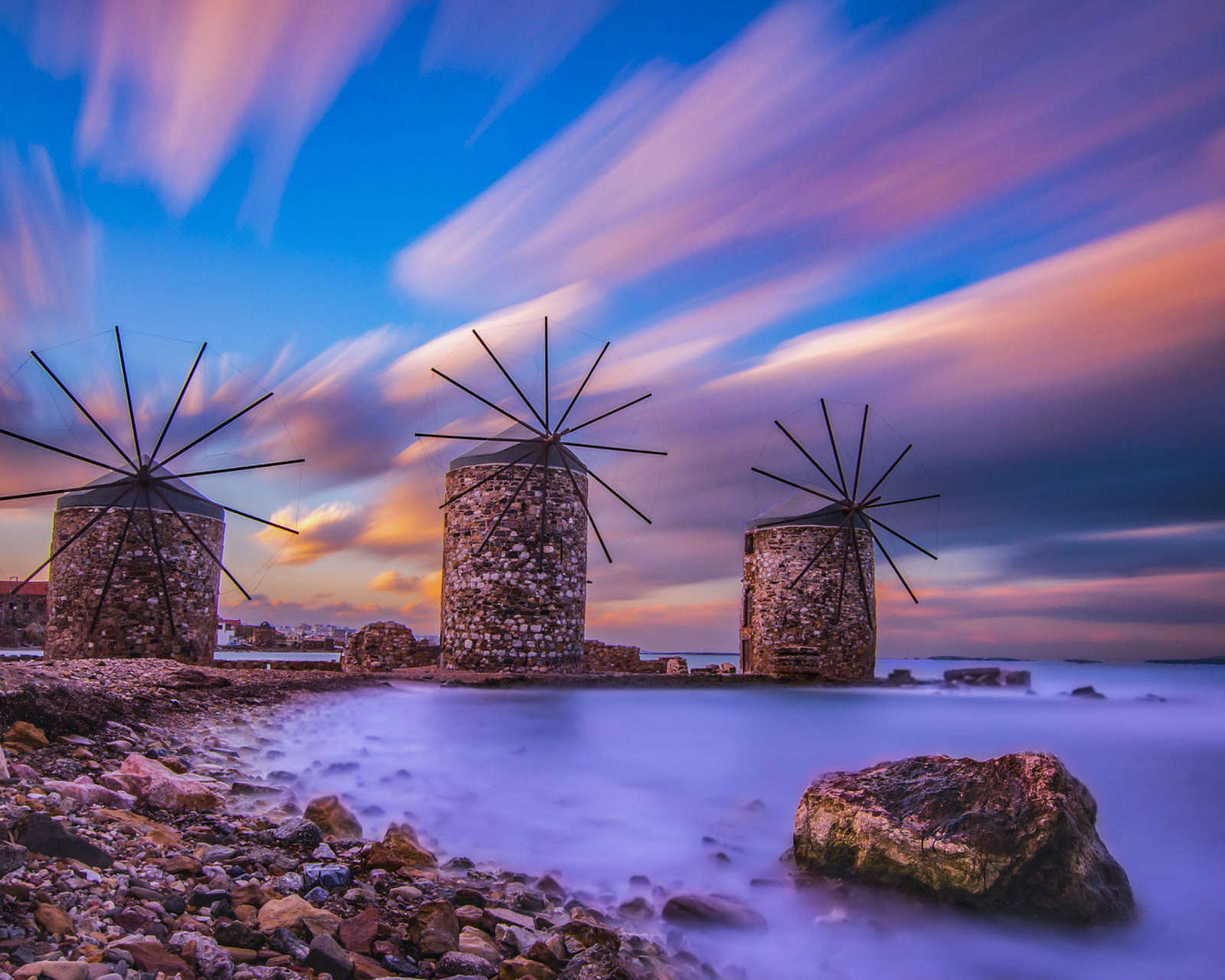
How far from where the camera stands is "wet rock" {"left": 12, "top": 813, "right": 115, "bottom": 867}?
110 inches

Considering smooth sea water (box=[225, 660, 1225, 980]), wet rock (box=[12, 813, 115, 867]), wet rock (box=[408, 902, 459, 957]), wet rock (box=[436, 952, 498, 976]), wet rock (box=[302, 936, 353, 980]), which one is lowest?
smooth sea water (box=[225, 660, 1225, 980])

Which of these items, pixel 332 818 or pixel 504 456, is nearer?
pixel 332 818

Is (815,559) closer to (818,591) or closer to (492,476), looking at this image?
(818,591)

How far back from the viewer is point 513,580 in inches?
603

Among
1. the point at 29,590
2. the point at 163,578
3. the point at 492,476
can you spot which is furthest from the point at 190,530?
the point at 29,590

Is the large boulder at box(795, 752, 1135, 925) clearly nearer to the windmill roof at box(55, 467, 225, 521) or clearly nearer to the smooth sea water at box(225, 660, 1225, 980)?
the smooth sea water at box(225, 660, 1225, 980)

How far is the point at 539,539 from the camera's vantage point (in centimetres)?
1548

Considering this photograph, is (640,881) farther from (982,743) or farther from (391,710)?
(982,743)

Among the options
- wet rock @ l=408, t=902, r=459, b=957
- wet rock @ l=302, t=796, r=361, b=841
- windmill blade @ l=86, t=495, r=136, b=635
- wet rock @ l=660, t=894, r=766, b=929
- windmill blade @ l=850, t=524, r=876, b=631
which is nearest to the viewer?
wet rock @ l=408, t=902, r=459, b=957

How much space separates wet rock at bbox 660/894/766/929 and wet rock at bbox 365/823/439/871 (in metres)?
1.23

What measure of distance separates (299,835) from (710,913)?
2.03m

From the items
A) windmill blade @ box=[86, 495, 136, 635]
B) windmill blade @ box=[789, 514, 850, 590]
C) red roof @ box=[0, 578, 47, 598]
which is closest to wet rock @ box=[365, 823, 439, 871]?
windmill blade @ box=[86, 495, 136, 635]

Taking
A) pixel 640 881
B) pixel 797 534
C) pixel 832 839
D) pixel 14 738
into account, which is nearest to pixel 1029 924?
pixel 832 839

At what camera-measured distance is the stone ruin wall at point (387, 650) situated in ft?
61.7
